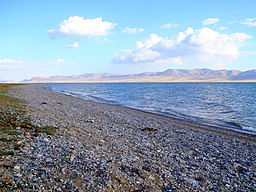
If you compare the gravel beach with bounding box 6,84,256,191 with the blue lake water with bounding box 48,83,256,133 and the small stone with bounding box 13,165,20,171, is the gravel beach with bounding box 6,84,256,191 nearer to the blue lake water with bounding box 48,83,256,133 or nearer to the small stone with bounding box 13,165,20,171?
the small stone with bounding box 13,165,20,171

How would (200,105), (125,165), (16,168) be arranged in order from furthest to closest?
(200,105), (125,165), (16,168)

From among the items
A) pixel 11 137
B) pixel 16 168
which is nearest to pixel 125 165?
pixel 16 168

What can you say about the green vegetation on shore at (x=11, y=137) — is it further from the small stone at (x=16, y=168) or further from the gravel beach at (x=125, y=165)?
the gravel beach at (x=125, y=165)

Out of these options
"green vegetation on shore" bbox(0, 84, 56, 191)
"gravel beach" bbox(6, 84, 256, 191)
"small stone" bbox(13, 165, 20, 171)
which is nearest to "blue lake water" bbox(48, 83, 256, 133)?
"gravel beach" bbox(6, 84, 256, 191)

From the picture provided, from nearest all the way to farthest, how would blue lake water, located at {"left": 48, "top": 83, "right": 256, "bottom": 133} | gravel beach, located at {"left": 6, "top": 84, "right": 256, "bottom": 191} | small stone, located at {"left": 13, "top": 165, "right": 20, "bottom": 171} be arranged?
gravel beach, located at {"left": 6, "top": 84, "right": 256, "bottom": 191}
small stone, located at {"left": 13, "top": 165, "right": 20, "bottom": 171}
blue lake water, located at {"left": 48, "top": 83, "right": 256, "bottom": 133}

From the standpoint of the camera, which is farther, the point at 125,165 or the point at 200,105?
the point at 200,105

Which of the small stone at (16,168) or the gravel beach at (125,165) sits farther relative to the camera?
the small stone at (16,168)

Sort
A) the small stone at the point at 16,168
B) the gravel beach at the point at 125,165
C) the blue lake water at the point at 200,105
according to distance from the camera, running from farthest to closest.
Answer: the blue lake water at the point at 200,105 < the small stone at the point at 16,168 < the gravel beach at the point at 125,165

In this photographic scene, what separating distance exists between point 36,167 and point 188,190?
16.8ft

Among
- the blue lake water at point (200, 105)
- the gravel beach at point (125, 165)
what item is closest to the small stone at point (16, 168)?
the gravel beach at point (125, 165)

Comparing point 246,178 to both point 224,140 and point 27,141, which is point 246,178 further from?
point 27,141

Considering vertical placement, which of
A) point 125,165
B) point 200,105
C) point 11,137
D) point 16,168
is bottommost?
point 200,105

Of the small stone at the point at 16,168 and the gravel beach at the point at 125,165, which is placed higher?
the small stone at the point at 16,168

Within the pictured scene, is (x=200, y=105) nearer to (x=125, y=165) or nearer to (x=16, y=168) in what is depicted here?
(x=125, y=165)
